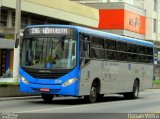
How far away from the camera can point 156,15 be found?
68125mm

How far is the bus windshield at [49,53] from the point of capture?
20344 mm

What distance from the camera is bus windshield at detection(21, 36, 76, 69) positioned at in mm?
20344

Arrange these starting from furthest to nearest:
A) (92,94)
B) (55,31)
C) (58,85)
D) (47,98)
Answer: (47,98) → (92,94) → (55,31) → (58,85)

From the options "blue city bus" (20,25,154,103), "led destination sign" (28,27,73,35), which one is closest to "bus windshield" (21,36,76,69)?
"blue city bus" (20,25,154,103)

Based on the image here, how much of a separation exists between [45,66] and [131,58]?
7.08 meters

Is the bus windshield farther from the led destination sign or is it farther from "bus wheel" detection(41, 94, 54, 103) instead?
"bus wheel" detection(41, 94, 54, 103)

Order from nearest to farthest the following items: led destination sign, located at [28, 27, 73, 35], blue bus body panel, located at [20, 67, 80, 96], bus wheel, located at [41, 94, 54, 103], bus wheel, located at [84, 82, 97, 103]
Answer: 1. blue bus body panel, located at [20, 67, 80, 96]
2. led destination sign, located at [28, 27, 73, 35]
3. bus wheel, located at [84, 82, 97, 103]
4. bus wheel, located at [41, 94, 54, 103]

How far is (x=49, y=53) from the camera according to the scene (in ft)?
67.4

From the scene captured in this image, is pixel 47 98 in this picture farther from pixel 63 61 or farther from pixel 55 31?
pixel 55 31

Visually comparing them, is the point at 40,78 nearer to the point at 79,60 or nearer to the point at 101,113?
the point at 79,60

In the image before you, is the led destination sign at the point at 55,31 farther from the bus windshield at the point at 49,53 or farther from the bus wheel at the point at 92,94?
the bus wheel at the point at 92,94

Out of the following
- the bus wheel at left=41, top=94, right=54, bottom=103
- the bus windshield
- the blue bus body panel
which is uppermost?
the bus windshield

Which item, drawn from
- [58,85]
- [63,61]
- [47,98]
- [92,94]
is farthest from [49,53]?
[47,98]

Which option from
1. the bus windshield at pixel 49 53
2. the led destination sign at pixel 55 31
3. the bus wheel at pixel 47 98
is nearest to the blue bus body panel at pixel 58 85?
the bus windshield at pixel 49 53
